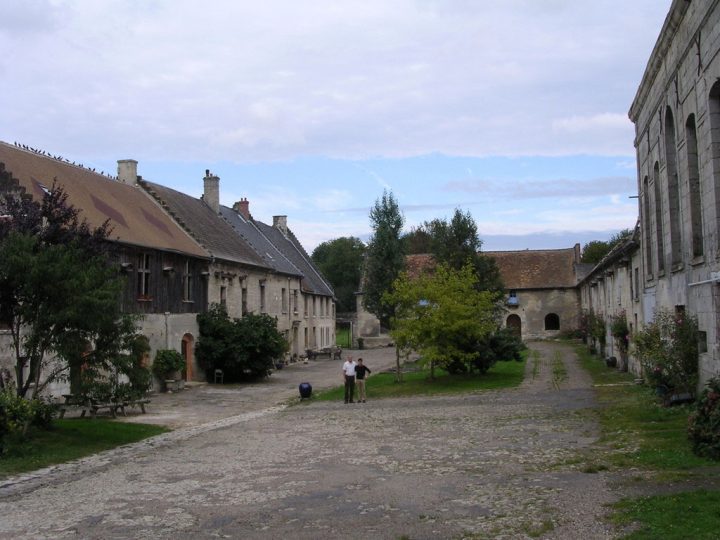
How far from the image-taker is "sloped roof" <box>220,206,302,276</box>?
4091 centimetres

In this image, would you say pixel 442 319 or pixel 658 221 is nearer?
pixel 658 221

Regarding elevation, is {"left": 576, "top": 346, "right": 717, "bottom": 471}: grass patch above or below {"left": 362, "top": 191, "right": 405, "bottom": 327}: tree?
below

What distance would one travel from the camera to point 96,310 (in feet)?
45.7

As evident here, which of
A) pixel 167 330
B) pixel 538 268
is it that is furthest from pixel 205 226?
pixel 538 268

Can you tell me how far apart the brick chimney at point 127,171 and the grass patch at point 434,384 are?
44.0ft

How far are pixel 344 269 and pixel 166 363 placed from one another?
7390 centimetres

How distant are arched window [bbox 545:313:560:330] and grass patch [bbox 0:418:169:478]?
4266cm

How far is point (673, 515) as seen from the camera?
23.8 feet

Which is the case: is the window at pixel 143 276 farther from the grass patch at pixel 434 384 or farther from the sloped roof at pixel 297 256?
the sloped roof at pixel 297 256

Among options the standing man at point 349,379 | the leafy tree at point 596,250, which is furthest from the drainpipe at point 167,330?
the leafy tree at point 596,250

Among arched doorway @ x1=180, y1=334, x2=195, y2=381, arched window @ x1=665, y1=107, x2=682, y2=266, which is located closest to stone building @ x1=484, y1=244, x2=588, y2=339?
arched doorway @ x1=180, y1=334, x2=195, y2=381

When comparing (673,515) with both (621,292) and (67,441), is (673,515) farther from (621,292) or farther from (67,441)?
(621,292)

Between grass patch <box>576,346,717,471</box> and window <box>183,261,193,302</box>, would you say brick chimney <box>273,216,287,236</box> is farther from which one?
grass patch <box>576,346,717,471</box>

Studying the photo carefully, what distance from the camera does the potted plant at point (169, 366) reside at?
26.4m
